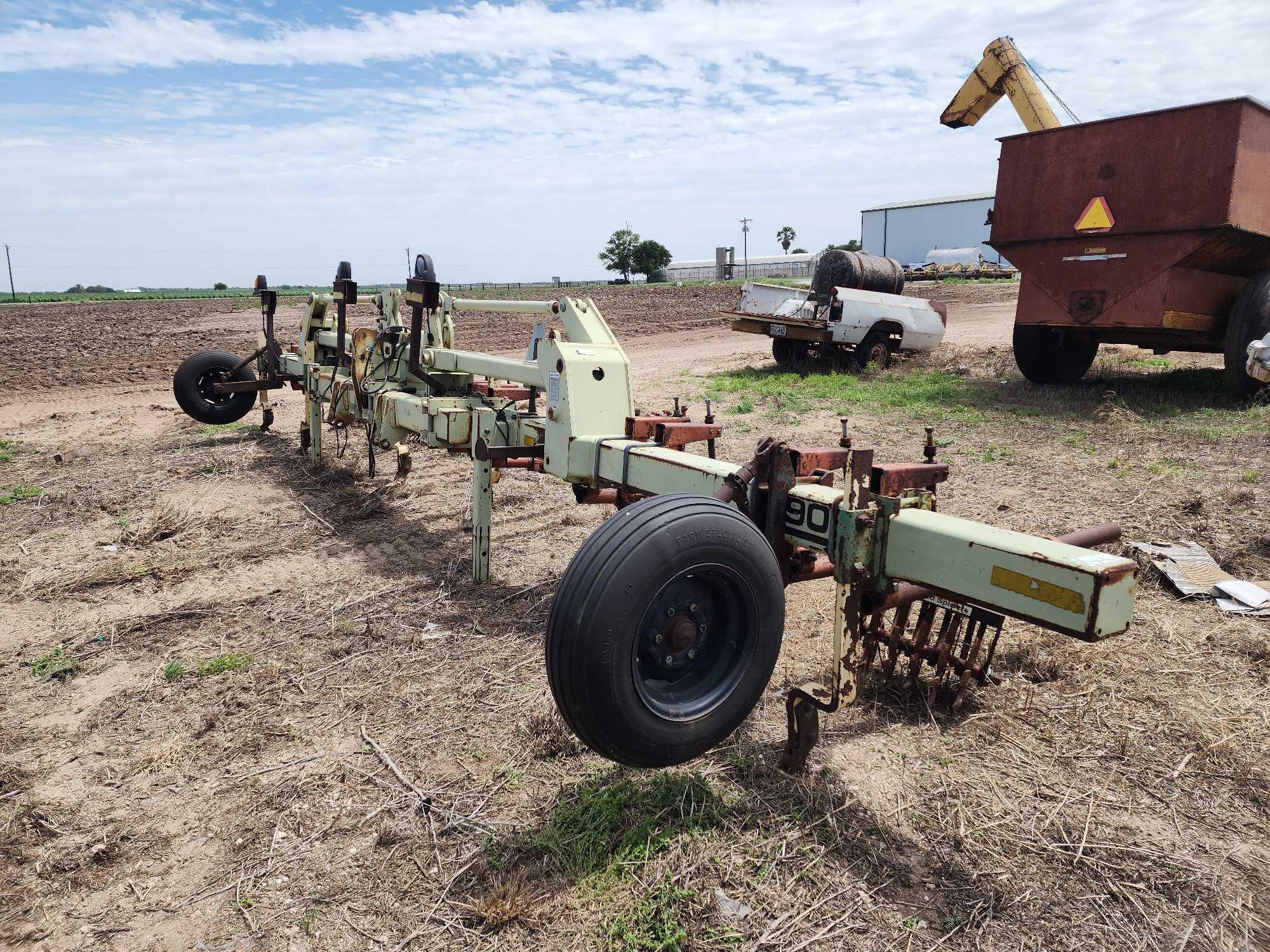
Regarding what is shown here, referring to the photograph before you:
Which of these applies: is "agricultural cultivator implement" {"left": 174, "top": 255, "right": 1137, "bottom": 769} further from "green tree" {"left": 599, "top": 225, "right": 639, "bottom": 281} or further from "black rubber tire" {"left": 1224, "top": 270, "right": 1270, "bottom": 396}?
"green tree" {"left": 599, "top": 225, "right": 639, "bottom": 281}

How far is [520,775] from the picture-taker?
2.99m

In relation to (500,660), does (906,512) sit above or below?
above

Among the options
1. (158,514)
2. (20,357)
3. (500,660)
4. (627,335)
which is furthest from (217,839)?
(627,335)

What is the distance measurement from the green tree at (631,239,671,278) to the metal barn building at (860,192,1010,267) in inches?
564

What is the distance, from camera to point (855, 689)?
2818 millimetres

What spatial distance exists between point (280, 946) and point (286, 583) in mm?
3060

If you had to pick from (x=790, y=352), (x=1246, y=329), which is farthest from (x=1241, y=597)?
(x=790, y=352)

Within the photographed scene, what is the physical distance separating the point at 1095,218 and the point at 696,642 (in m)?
8.01

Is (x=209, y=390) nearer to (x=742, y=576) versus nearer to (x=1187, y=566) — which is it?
(x=742, y=576)

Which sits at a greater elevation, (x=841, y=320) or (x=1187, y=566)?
(x=841, y=320)

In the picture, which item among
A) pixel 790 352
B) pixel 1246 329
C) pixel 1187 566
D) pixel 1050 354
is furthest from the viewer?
pixel 790 352

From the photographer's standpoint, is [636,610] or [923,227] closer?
[636,610]

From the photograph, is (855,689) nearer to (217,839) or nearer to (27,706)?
(217,839)

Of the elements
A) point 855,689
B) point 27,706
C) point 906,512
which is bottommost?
point 27,706
